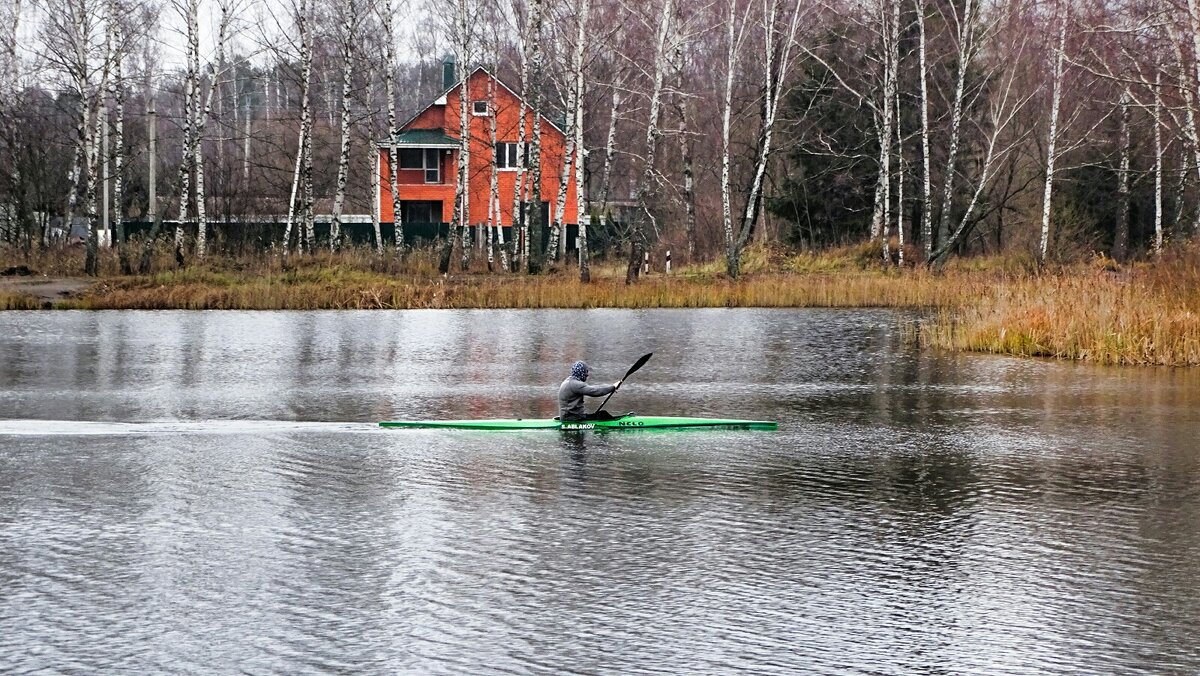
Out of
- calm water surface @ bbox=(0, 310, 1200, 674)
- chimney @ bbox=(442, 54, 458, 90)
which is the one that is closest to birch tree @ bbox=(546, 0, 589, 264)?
calm water surface @ bbox=(0, 310, 1200, 674)

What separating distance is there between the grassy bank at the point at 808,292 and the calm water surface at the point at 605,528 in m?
2.69

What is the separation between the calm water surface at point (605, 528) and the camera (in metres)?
8.87

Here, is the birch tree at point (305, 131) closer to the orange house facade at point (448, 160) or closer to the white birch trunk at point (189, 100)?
the white birch trunk at point (189, 100)

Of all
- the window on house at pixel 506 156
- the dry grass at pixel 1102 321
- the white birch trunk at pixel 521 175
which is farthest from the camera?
the window on house at pixel 506 156

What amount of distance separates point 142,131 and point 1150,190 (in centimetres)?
4893

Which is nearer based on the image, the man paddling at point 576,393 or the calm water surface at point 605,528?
the calm water surface at point 605,528

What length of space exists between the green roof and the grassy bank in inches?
656

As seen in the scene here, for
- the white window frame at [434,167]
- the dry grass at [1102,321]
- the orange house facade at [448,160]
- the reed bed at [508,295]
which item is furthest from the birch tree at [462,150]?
the dry grass at [1102,321]

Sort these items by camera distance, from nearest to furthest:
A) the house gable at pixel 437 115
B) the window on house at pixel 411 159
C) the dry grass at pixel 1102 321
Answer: the dry grass at pixel 1102 321, the house gable at pixel 437 115, the window on house at pixel 411 159

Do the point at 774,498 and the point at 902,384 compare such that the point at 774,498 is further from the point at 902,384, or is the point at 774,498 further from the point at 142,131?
the point at 142,131

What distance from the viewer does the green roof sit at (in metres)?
65.9

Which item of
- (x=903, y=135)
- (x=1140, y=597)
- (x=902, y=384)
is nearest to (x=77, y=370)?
(x=902, y=384)

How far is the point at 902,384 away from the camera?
74.7 ft

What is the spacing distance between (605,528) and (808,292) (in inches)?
1092
